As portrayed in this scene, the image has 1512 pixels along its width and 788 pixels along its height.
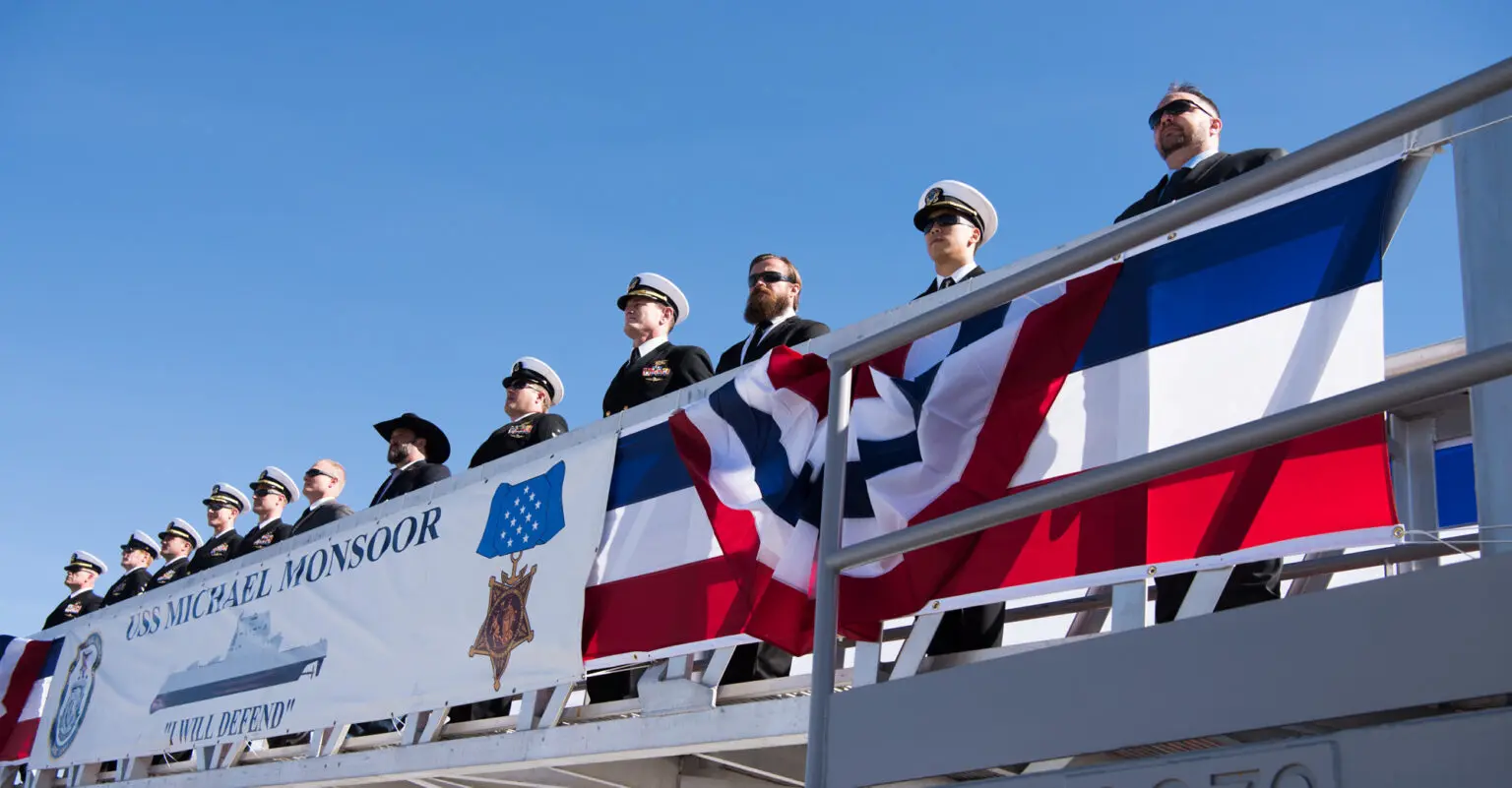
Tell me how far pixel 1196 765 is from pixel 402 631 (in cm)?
417

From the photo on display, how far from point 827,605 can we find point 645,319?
3.84m

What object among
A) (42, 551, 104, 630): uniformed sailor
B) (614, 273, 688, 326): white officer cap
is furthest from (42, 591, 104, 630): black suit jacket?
(614, 273, 688, 326): white officer cap

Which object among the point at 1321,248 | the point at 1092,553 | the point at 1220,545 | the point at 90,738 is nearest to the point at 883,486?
the point at 1092,553

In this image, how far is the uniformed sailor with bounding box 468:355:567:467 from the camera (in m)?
7.03

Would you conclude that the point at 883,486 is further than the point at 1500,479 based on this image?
Yes

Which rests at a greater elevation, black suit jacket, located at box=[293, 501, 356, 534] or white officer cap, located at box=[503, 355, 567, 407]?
white officer cap, located at box=[503, 355, 567, 407]

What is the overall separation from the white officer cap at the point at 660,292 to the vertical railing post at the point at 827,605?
11.9ft

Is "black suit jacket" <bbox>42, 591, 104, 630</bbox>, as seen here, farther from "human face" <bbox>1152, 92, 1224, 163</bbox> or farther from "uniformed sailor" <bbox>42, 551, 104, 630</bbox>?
"human face" <bbox>1152, 92, 1224, 163</bbox>

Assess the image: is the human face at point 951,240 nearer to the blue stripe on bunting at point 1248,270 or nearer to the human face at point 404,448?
the blue stripe on bunting at point 1248,270

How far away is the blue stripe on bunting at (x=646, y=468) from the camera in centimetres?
485

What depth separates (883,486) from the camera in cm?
369

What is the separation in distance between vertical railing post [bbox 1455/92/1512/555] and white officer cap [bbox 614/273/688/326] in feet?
15.0

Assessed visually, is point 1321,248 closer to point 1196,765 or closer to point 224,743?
point 1196,765

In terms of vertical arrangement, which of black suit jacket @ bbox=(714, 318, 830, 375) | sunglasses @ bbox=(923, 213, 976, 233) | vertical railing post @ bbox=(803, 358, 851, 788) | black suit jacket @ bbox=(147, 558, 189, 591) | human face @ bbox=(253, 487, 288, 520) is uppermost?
human face @ bbox=(253, 487, 288, 520)
